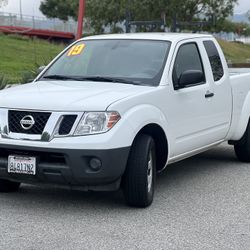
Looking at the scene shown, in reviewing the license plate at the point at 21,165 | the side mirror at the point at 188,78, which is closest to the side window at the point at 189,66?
the side mirror at the point at 188,78

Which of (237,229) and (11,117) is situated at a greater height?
(11,117)

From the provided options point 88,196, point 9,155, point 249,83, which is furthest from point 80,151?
point 249,83

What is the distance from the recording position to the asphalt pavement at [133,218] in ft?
17.1

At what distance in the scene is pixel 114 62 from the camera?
283 inches

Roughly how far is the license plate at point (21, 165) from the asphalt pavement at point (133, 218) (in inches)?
16.9

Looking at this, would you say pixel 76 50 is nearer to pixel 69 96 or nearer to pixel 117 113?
pixel 69 96

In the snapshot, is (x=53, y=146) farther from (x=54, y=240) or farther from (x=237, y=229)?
(x=237, y=229)

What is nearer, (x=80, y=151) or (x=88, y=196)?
(x=80, y=151)

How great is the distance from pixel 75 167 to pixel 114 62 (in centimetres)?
183

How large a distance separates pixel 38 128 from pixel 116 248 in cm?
150

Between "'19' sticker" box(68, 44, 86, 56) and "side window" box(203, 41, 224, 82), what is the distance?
1.63 meters

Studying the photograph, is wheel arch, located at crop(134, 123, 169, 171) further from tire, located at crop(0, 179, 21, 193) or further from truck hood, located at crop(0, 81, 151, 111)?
tire, located at crop(0, 179, 21, 193)

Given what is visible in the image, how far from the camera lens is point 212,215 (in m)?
6.11

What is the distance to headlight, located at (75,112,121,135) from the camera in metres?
5.80
